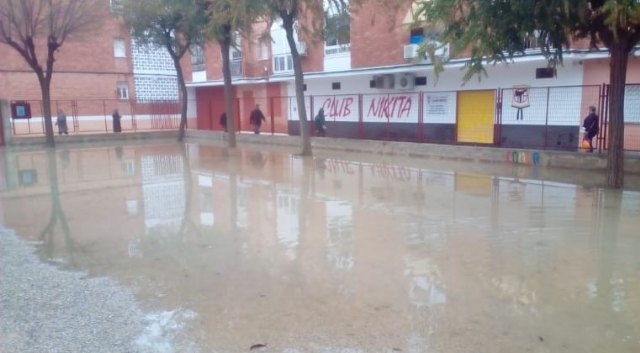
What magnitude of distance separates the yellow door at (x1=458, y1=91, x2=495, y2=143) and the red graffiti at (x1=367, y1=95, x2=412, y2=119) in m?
2.89

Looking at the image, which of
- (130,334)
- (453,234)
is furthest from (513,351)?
(453,234)

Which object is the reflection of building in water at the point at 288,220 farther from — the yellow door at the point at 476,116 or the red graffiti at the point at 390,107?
the red graffiti at the point at 390,107

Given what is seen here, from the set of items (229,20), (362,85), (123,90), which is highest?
(229,20)

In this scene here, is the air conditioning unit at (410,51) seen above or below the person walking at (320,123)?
above

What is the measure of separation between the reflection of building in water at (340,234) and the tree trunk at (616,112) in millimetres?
5470

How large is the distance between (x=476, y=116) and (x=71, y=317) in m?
18.6

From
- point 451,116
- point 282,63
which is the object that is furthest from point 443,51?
point 282,63

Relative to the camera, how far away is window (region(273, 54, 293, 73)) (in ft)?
95.2

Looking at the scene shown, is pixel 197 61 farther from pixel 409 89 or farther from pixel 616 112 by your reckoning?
pixel 616 112

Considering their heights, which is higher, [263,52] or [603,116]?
[263,52]

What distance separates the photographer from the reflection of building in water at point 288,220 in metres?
6.84

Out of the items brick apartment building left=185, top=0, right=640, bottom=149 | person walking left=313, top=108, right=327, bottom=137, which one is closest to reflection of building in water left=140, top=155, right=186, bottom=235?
brick apartment building left=185, top=0, right=640, bottom=149

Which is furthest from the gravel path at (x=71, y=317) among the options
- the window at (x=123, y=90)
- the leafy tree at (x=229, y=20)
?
the window at (x=123, y=90)

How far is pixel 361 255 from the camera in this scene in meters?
6.30
